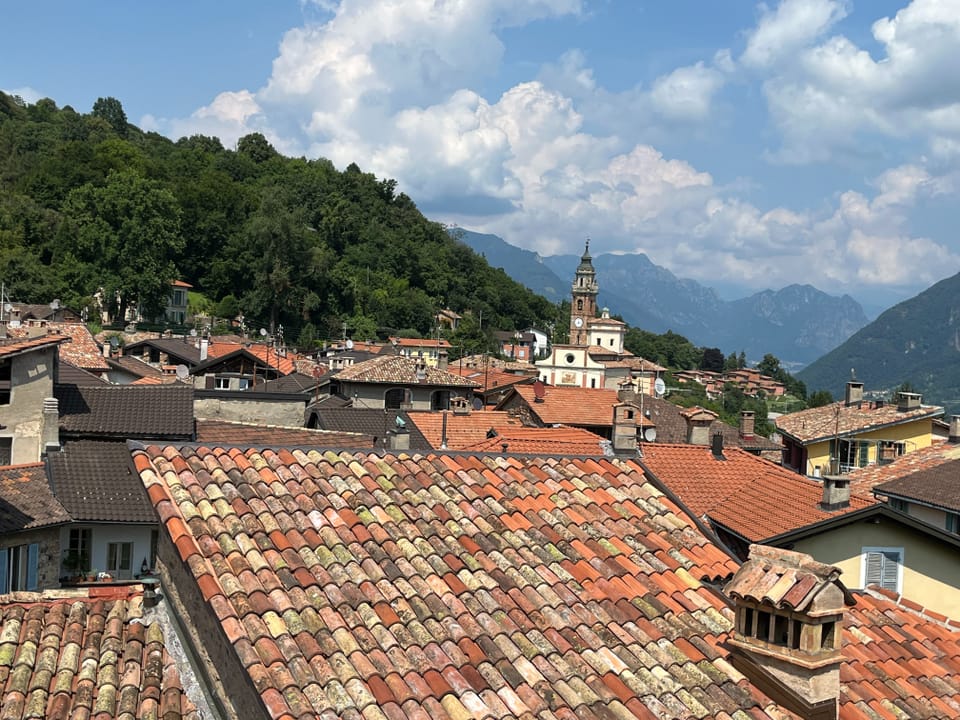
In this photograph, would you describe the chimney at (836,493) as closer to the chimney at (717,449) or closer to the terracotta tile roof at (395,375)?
the chimney at (717,449)

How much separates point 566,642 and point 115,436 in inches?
849

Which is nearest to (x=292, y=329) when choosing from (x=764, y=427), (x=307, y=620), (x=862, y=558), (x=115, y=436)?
(x=764, y=427)

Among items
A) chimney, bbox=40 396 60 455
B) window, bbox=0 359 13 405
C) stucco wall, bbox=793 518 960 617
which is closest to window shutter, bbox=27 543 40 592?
chimney, bbox=40 396 60 455

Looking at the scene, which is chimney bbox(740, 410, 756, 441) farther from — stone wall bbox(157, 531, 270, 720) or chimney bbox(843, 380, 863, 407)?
stone wall bbox(157, 531, 270, 720)

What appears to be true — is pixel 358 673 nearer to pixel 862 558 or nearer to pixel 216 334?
pixel 862 558

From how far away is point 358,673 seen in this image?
230 inches

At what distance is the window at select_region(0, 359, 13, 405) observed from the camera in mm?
25000

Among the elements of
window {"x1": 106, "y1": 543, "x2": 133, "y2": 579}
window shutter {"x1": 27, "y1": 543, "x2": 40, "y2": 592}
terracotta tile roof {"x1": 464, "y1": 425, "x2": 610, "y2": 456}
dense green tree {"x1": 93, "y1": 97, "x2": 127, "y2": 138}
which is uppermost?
dense green tree {"x1": 93, "y1": 97, "x2": 127, "y2": 138}

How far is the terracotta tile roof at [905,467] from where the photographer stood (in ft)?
94.0

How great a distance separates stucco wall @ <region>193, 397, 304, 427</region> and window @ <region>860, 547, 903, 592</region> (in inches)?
1074

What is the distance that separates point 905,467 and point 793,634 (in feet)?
88.1

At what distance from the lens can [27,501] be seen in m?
18.4

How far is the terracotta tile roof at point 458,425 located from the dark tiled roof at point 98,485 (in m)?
12.3

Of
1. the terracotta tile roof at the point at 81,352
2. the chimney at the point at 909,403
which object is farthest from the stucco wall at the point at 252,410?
the chimney at the point at 909,403
